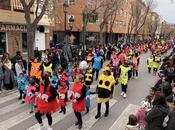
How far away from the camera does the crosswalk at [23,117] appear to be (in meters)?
8.89

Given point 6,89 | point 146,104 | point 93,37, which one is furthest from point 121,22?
point 146,104

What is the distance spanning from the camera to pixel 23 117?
32.0 feet

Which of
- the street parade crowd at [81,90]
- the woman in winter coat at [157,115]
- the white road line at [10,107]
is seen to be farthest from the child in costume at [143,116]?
the white road line at [10,107]

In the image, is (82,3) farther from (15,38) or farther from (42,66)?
(42,66)

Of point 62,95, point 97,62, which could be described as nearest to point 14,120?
point 62,95

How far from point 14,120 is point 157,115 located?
17.5 ft

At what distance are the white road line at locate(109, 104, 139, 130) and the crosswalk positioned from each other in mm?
684

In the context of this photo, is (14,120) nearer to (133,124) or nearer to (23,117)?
(23,117)

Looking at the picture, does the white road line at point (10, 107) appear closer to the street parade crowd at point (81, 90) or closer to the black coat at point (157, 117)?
the street parade crowd at point (81, 90)

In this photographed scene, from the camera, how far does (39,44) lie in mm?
26219

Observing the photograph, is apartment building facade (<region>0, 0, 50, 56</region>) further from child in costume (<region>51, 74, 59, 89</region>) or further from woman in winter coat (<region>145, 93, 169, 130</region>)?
woman in winter coat (<region>145, 93, 169, 130</region>)

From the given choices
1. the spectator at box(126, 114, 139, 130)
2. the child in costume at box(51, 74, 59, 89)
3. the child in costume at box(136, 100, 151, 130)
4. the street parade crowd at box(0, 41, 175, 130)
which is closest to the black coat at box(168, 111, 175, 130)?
the street parade crowd at box(0, 41, 175, 130)

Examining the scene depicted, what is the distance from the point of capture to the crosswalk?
889cm

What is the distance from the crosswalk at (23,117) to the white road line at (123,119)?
26.9 inches
